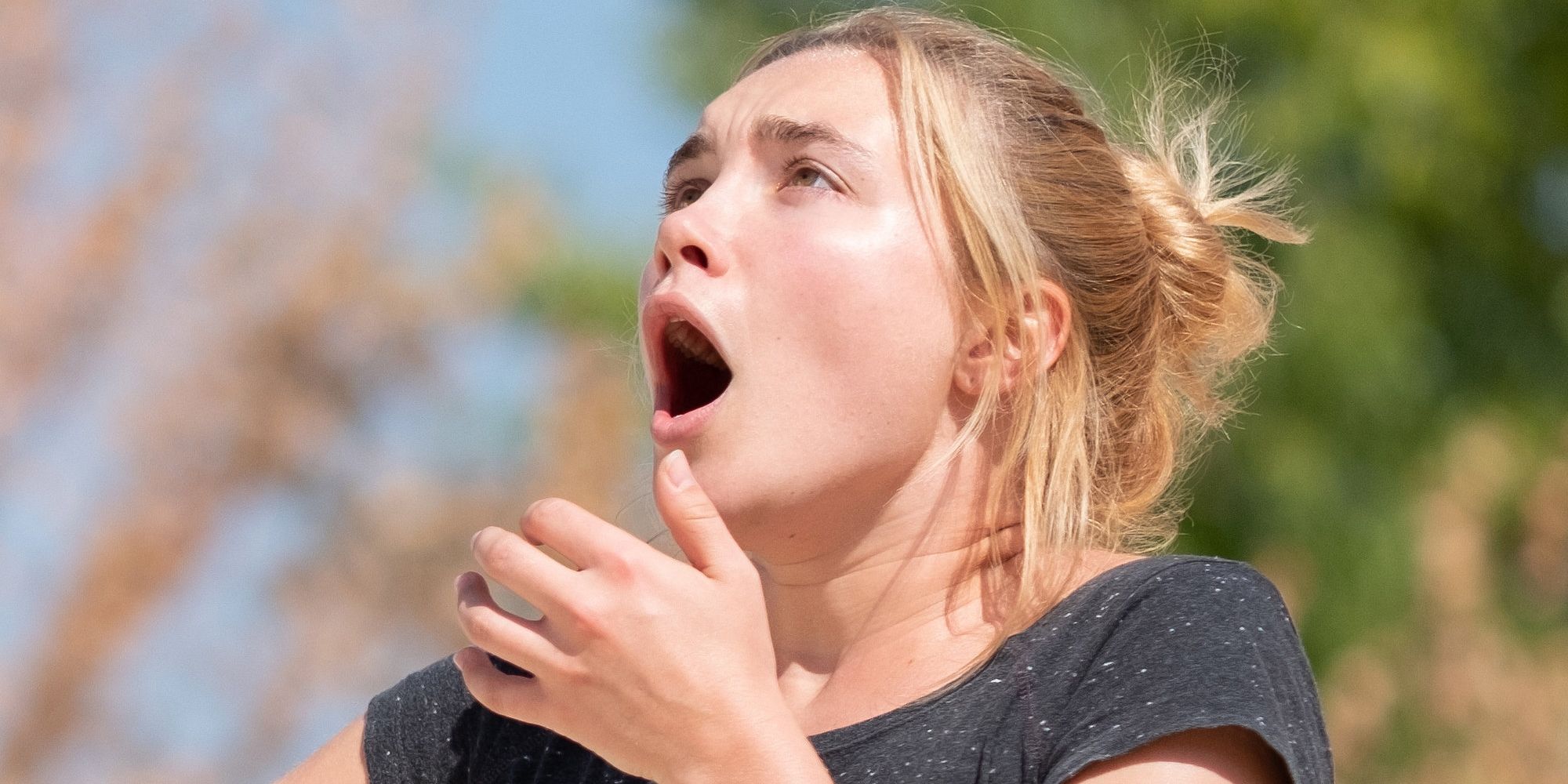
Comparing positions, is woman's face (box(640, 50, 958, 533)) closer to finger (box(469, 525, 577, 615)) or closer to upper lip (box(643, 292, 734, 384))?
upper lip (box(643, 292, 734, 384))

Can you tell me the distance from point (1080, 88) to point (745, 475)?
903mm

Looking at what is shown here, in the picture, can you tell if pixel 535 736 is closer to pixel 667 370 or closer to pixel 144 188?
pixel 667 370

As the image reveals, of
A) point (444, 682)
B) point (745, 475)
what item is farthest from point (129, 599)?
point (745, 475)

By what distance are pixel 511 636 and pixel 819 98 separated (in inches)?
33.3

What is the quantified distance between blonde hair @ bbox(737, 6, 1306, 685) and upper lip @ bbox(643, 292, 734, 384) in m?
0.31

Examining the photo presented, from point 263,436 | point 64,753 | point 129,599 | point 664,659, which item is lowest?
point 664,659

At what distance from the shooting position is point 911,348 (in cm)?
187

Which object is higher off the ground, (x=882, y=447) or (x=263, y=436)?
(x=263, y=436)

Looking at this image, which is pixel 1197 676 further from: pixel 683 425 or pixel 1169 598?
pixel 683 425

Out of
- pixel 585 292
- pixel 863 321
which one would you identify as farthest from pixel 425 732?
pixel 585 292

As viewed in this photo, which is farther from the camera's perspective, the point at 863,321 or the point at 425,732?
the point at 425,732

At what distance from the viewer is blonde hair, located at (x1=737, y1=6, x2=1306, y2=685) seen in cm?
193

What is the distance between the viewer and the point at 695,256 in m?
1.89

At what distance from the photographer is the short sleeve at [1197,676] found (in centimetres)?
144
